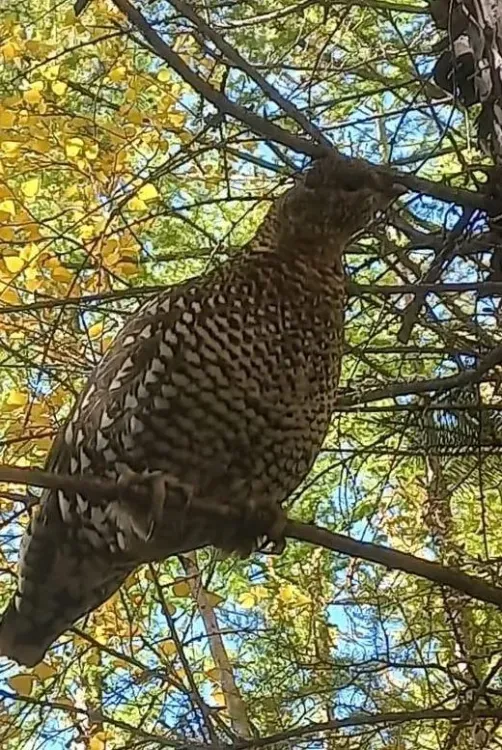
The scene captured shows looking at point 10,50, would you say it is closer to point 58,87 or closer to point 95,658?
point 58,87

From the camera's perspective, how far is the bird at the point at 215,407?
204cm

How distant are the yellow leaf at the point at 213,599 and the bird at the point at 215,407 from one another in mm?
519

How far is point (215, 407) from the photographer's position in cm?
203

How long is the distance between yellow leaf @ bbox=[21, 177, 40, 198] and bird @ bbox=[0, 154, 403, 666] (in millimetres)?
655

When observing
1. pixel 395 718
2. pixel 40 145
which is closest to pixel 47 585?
pixel 395 718

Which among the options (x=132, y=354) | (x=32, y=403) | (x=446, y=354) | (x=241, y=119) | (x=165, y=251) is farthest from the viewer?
(x=165, y=251)

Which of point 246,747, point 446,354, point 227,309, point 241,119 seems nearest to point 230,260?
point 227,309

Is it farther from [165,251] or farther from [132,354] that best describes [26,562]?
[165,251]

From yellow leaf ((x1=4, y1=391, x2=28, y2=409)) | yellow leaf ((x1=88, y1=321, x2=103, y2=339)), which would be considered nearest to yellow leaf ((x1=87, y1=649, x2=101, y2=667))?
yellow leaf ((x1=4, y1=391, x2=28, y2=409))

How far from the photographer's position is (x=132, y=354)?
6.90 ft

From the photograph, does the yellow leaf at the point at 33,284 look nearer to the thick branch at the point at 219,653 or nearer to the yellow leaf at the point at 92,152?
the yellow leaf at the point at 92,152

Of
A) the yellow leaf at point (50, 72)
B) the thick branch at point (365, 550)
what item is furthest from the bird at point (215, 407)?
the yellow leaf at point (50, 72)

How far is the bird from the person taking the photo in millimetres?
2041

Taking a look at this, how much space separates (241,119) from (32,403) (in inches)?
35.0
